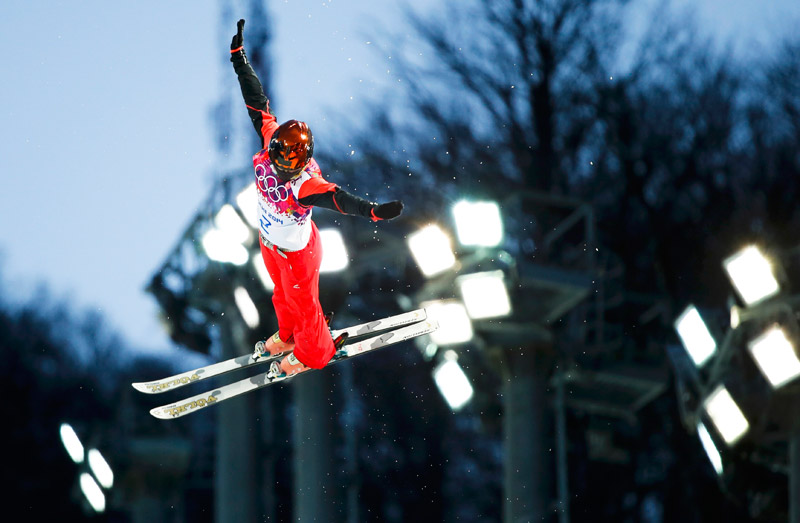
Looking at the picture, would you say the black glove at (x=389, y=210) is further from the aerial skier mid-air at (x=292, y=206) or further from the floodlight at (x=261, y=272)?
the floodlight at (x=261, y=272)

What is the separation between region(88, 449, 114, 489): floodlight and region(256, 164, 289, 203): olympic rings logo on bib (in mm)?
11565

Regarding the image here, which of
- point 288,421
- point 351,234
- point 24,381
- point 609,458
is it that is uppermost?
point 24,381

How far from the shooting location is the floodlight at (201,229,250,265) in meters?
12.7

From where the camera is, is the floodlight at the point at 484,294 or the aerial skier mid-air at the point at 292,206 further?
the floodlight at the point at 484,294

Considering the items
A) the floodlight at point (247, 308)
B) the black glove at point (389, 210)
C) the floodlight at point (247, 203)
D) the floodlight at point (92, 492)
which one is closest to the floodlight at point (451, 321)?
the floodlight at point (247, 308)

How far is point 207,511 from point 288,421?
3.75 meters

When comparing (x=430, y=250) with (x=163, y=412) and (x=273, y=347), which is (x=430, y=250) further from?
(x=163, y=412)

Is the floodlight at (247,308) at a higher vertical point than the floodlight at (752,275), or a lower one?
higher

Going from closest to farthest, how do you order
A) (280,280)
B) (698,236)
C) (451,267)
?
(280,280) → (451,267) → (698,236)

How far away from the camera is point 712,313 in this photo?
10742 mm

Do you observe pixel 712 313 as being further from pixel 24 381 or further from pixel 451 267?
pixel 24 381

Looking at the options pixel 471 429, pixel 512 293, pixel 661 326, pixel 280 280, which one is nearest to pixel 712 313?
pixel 512 293

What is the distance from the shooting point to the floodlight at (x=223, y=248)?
41.8 ft

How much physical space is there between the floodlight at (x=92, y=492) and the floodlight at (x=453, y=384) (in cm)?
634
